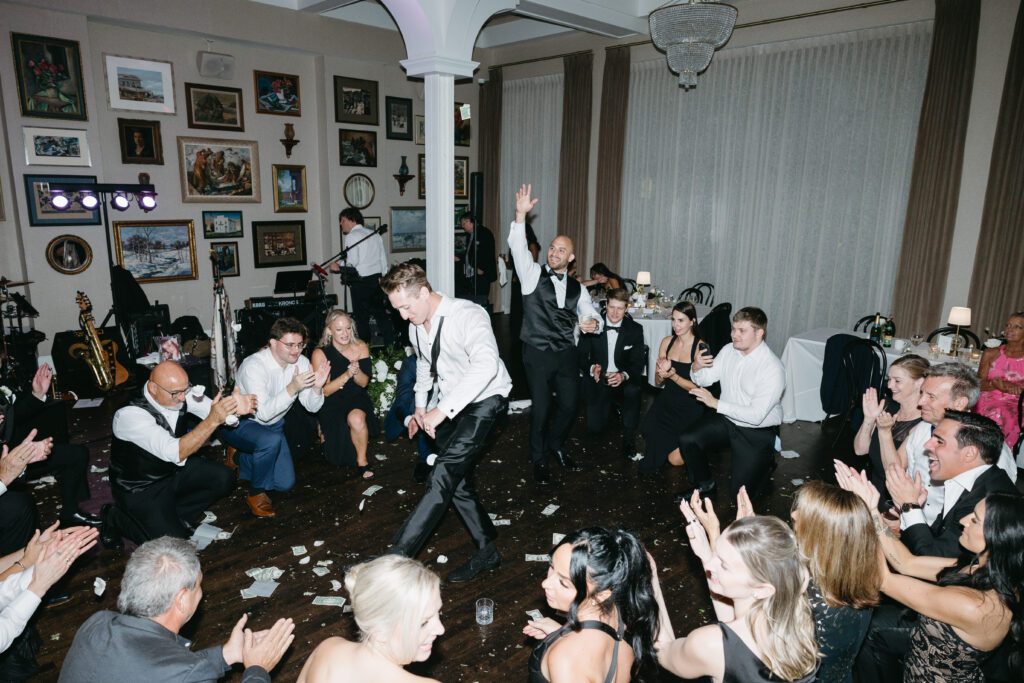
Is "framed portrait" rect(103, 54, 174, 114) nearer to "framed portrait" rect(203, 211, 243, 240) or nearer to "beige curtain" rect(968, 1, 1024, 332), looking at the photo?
"framed portrait" rect(203, 211, 243, 240)

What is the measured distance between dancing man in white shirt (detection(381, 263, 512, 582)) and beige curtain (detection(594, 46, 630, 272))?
Answer: 6.33 meters

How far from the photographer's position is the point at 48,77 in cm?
704

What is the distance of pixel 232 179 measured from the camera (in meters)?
8.77

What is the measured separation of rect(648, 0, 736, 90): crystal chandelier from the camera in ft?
17.9

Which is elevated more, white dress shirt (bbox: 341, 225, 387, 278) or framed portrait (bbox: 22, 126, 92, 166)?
framed portrait (bbox: 22, 126, 92, 166)

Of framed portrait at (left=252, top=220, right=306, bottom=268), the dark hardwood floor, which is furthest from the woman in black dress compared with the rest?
framed portrait at (left=252, top=220, right=306, bottom=268)

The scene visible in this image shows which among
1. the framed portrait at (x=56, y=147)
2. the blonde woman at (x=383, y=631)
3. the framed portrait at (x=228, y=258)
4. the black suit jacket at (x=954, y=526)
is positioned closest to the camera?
the blonde woman at (x=383, y=631)

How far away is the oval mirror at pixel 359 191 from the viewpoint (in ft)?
32.0

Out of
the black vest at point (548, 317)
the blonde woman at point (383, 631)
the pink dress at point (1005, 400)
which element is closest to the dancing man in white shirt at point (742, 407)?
the black vest at point (548, 317)

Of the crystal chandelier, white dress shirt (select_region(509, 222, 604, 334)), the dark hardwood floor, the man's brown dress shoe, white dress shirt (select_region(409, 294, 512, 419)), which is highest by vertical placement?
the crystal chandelier

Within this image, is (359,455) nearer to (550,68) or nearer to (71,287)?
(71,287)

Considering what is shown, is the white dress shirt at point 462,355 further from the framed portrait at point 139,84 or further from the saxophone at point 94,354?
the framed portrait at point 139,84

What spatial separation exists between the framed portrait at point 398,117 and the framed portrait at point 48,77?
4.06 metres

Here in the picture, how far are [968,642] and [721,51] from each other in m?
7.71
